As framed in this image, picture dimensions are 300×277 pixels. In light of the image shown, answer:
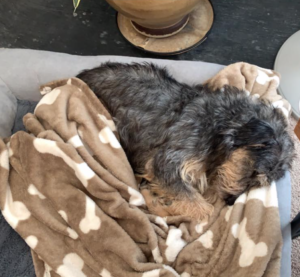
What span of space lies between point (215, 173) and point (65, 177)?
0.80 meters

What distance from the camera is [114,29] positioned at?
323 centimetres

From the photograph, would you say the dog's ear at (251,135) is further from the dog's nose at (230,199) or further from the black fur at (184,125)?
the dog's nose at (230,199)

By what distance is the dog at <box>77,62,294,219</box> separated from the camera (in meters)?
1.80

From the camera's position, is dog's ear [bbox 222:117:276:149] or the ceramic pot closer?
dog's ear [bbox 222:117:276:149]

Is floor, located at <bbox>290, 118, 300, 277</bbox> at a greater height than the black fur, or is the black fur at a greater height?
the black fur

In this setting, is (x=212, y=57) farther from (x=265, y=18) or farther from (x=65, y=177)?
(x=65, y=177)

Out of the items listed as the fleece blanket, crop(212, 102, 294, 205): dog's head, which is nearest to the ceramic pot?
the fleece blanket

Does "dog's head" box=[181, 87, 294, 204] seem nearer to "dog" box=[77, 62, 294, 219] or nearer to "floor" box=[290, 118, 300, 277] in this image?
"dog" box=[77, 62, 294, 219]

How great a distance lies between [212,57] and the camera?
3.02 meters

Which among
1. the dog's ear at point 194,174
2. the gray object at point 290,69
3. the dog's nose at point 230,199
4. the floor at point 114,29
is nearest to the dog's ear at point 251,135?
the dog's ear at point 194,174

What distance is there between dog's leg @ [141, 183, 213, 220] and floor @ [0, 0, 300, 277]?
4.50ft

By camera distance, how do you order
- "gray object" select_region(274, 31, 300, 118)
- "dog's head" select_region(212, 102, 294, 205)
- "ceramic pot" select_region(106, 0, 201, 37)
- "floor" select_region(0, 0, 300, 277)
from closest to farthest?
"dog's head" select_region(212, 102, 294, 205)
"ceramic pot" select_region(106, 0, 201, 37)
"gray object" select_region(274, 31, 300, 118)
"floor" select_region(0, 0, 300, 277)

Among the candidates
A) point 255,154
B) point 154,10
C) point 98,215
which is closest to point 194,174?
point 255,154

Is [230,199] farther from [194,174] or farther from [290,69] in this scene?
[290,69]
